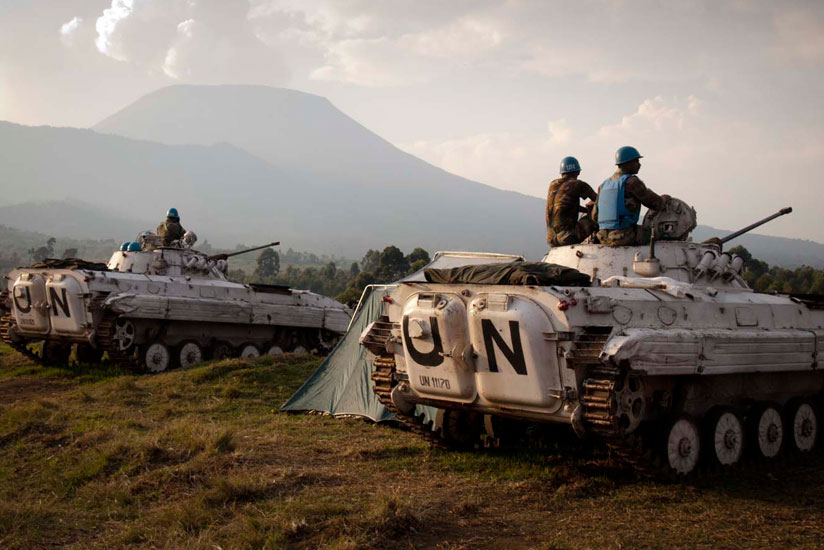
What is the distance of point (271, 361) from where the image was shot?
1712 cm

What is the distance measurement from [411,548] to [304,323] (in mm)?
15464

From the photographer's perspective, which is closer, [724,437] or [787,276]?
[724,437]

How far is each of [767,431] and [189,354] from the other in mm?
13018

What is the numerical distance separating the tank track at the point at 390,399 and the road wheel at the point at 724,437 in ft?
9.54

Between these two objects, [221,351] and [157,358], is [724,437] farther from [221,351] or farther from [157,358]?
[221,351]

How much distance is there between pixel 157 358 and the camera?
18969mm

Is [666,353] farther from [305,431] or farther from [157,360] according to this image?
[157,360]

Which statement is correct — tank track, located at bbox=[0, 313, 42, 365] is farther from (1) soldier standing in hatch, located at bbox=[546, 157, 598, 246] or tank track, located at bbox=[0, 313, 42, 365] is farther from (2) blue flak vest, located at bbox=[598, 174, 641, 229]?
(2) blue flak vest, located at bbox=[598, 174, 641, 229]

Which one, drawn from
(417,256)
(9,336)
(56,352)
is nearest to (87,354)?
(56,352)

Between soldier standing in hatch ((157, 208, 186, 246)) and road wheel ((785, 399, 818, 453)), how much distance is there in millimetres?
14198

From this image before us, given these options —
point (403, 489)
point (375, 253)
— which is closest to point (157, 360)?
point (403, 489)

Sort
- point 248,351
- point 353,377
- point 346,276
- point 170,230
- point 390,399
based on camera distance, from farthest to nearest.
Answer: point 346,276
point 248,351
point 170,230
point 353,377
point 390,399

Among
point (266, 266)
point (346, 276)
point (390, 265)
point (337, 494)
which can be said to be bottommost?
point (337, 494)

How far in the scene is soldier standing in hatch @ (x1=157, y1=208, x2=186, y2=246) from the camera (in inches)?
802
